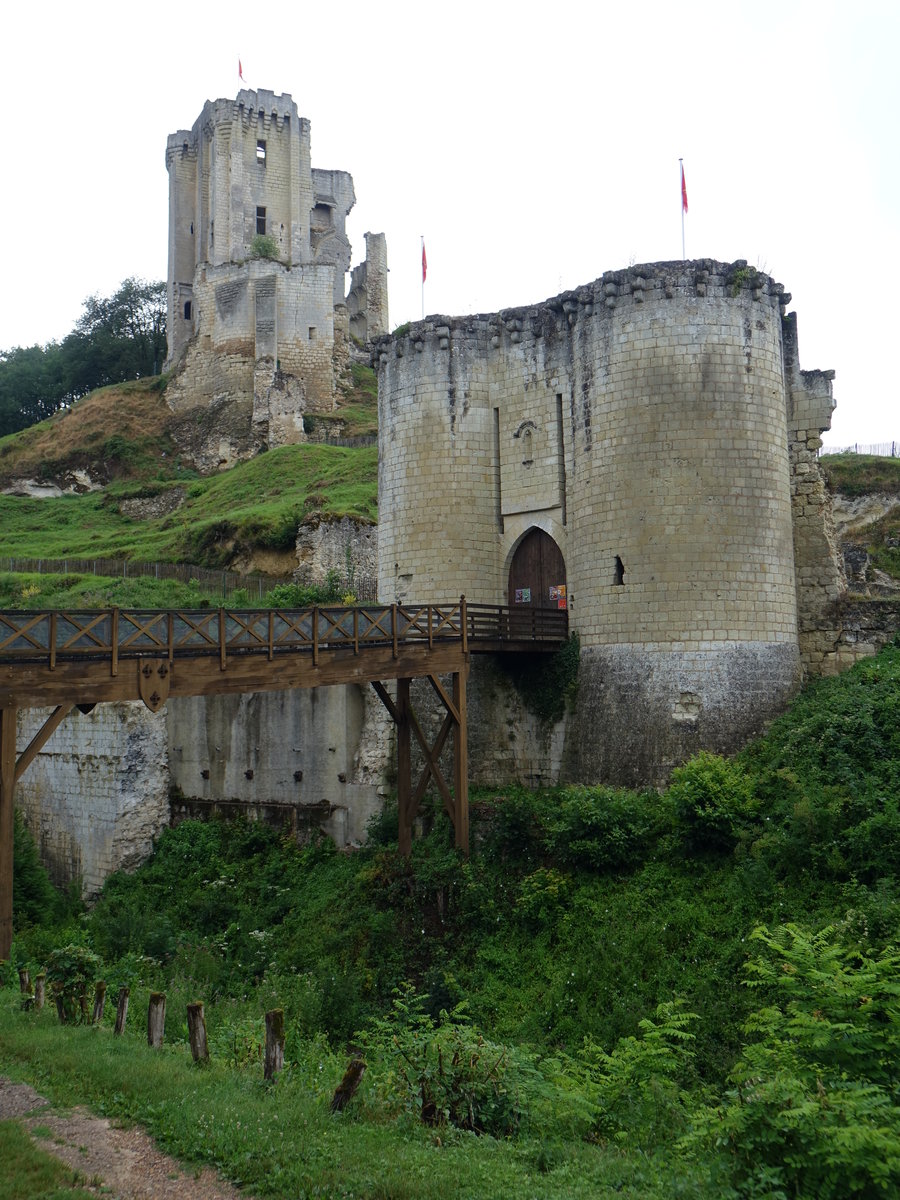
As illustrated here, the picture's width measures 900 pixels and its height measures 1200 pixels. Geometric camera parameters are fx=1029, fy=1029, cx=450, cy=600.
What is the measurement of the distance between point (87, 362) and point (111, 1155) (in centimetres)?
6650

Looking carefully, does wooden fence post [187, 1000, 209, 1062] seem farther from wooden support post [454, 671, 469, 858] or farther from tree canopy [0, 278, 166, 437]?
tree canopy [0, 278, 166, 437]

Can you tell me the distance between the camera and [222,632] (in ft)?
54.3

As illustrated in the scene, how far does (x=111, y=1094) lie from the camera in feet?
32.7

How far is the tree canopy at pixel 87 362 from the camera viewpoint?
68.3 metres

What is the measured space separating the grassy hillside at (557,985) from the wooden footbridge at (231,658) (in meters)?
2.12

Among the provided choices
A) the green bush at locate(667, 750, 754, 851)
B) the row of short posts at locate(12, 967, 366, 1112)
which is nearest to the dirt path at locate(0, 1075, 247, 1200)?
the row of short posts at locate(12, 967, 366, 1112)

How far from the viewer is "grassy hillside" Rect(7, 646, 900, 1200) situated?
8.60m

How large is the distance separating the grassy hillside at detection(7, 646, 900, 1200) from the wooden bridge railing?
364cm

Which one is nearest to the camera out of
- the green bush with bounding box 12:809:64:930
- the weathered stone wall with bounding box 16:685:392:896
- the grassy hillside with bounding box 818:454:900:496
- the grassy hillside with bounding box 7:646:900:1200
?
the grassy hillside with bounding box 7:646:900:1200

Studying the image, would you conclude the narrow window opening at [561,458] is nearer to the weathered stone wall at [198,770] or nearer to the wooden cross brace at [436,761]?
the wooden cross brace at [436,761]

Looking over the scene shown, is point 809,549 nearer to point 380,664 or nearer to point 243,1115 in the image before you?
point 380,664

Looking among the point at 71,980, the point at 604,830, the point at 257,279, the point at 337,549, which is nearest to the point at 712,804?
the point at 604,830

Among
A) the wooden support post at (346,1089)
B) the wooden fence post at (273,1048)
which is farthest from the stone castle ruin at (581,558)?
the wooden support post at (346,1089)

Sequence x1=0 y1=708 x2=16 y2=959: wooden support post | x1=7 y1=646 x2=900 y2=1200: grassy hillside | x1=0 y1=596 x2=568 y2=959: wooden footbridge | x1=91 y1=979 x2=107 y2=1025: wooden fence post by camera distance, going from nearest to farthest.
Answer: x1=7 y1=646 x2=900 y2=1200: grassy hillside, x1=91 y1=979 x2=107 y2=1025: wooden fence post, x1=0 y1=708 x2=16 y2=959: wooden support post, x1=0 y1=596 x2=568 y2=959: wooden footbridge
